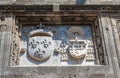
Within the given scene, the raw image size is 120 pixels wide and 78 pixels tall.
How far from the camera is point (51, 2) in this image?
30.0 feet

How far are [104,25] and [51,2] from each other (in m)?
1.71

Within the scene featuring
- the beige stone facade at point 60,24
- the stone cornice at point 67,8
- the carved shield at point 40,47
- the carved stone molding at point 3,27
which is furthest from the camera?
the stone cornice at point 67,8

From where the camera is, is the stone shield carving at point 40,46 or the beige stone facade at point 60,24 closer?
the beige stone facade at point 60,24

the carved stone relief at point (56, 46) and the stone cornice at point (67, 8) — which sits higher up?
the stone cornice at point (67, 8)

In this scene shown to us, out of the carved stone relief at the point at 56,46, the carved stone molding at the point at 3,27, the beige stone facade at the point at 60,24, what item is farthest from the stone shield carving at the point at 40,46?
the carved stone molding at the point at 3,27

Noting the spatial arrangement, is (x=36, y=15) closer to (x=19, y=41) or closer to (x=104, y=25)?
(x=19, y=41)

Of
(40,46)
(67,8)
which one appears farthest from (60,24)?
(40,46)

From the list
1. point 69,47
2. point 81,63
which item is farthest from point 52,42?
point 81,63

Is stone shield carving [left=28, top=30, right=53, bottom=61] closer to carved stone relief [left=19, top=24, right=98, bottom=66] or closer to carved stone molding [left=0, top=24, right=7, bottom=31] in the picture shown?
carved stone relief [left=19, top=24, right=98, bottom=66]

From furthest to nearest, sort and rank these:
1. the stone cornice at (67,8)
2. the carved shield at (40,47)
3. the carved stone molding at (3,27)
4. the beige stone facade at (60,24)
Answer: the stone cornice at (67,8) < the carved stone molding at (3,27) < the carved shield at (40,47) < the beige stone facade at (60,24)

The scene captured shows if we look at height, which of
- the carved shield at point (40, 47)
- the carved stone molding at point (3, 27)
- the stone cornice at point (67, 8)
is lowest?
the carved shield at point (40, 47)

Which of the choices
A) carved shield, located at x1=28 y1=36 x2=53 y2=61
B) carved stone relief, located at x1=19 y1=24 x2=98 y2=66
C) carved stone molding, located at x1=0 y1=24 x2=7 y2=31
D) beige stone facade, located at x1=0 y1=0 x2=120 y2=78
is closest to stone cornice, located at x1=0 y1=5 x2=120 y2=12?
beige stone facade, located at x1=0 y1=0 x2=120 y2=78

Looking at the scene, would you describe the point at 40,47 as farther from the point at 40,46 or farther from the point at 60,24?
the point at 60,24

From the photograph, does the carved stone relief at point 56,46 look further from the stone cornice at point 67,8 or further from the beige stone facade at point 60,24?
the stone cornice at point 67,8
